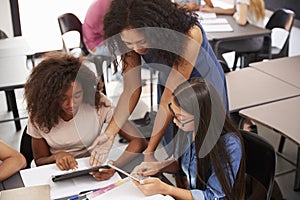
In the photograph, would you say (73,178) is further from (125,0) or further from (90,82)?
(125,0)

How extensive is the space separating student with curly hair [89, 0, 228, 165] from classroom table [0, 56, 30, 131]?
106 centimetres

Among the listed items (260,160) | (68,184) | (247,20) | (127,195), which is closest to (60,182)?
(68,184)

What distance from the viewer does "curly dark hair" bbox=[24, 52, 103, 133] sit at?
5.91 ft

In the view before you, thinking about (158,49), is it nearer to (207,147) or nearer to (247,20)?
(207,147)

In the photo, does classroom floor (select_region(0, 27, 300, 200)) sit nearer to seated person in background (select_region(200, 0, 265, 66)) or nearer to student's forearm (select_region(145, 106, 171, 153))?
student's forearm (select_region(145, 106, 171, 153))

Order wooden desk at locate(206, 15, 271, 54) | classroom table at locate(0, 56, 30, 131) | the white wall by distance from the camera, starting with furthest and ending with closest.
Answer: the white wall → wooden desk at locate(206, 15, 271, 54) → classroom table at locate(0, 56, 30, 131)

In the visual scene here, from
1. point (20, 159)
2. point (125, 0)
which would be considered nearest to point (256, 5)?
point (125, 0)

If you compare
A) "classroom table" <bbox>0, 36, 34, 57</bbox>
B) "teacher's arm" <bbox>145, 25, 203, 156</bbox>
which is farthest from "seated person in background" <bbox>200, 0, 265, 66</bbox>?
"teacher's arm" <bbox>145, 25, 203, 156</bbox>

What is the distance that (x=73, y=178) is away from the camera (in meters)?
1.61

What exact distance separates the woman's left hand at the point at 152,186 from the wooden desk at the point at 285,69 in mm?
1423

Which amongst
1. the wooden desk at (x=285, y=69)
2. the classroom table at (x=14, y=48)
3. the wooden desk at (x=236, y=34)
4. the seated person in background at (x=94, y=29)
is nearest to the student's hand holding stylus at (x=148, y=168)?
the wooden desk at (x=285, y=69)

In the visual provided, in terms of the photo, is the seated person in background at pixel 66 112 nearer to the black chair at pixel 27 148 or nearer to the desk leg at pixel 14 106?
the black chair at pixel 27 148

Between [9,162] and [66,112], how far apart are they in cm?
31

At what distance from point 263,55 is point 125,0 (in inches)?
89.0
